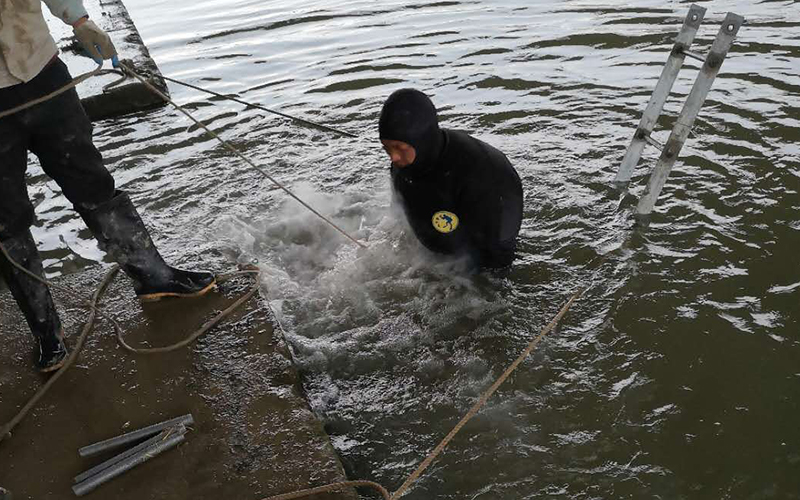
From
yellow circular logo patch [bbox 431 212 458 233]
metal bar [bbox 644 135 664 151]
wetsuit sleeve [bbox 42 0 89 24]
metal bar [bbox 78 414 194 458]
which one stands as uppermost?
wetsuit sleeve [bbox 42 0 89 24]

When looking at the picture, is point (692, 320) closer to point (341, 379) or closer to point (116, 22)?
point (341, 379)

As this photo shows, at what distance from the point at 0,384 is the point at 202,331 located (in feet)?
3.28

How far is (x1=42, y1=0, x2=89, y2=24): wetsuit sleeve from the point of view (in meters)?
2.90

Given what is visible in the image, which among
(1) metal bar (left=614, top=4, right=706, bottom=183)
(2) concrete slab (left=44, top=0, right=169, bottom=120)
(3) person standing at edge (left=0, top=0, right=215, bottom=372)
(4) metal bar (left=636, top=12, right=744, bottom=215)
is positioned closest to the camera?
(3) person standing at edge (left=0, top=0, right=215, bottom=372)

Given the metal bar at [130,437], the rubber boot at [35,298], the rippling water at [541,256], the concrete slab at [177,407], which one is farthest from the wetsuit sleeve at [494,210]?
the rubber boot at [35,298]

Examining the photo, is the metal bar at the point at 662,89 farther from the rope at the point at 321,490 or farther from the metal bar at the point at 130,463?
the metal bar at the point at 130,463

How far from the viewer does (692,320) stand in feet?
11.6

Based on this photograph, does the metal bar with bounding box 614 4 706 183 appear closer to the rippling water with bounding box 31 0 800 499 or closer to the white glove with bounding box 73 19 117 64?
the rippling water with bounding box 31 0 800 499

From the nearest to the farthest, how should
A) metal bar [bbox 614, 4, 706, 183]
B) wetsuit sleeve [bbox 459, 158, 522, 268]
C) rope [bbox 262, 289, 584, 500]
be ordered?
1. rope [bbox 262, 289, 584, 500]
2. wetsuit sleeve [bbox 459, 158, 522, 268]
3. metal bar [bbox 614, 4, 706, 183]

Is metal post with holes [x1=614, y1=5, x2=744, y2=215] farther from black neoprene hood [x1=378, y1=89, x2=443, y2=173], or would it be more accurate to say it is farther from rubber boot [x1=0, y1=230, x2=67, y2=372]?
rubber boot [x1=0, y1=230, x2=67, y2=372]

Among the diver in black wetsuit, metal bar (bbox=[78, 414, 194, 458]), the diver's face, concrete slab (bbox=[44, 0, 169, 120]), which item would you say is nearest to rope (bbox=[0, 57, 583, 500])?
metal bar (bbox=[78, 414, 194, 458])

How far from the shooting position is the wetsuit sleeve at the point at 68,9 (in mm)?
2900

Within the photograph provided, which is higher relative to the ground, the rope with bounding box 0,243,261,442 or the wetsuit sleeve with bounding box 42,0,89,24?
the wetsuit sleeve with bounding box 42,0,89,24

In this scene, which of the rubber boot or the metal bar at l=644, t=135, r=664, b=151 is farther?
the metal bar at l=644, t=135, r=664, b=151
